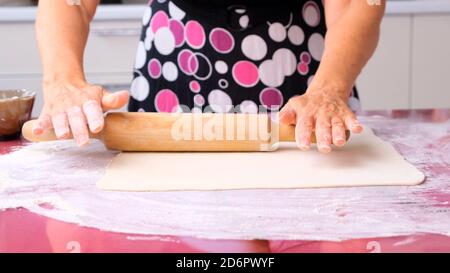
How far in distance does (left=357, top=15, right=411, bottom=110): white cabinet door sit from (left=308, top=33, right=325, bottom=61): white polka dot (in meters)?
0.95

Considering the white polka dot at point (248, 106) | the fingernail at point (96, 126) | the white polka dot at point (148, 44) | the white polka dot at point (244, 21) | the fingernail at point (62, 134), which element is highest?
the white polka dot at point (244, 21)

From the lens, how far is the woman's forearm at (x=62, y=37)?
89 centimetres

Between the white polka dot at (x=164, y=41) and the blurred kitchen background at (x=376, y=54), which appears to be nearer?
the white polka dot at (x=164, y=41)

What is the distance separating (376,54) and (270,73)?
1036 mm

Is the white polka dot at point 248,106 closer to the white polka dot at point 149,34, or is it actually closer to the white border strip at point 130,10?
the white polka dot at point 149,34

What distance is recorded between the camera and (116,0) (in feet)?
6.92

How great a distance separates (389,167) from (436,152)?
120mm

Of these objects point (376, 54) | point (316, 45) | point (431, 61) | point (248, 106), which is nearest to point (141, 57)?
point (248, 106)

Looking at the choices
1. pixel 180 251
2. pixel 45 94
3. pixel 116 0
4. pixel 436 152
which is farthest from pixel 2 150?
pixel 116 0

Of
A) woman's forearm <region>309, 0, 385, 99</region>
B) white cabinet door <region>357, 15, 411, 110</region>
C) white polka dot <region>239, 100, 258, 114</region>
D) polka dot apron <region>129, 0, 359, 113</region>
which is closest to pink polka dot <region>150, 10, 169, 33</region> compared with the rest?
polka dot apron <region>129, 0, 359, 113</region>

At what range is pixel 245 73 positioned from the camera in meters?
1.07

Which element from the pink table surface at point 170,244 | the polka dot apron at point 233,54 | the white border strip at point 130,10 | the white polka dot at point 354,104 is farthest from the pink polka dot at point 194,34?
the white border strip at point 130,10

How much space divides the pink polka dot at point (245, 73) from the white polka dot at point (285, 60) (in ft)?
0.14

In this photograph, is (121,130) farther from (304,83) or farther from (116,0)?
(116,0)
